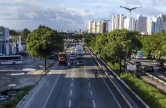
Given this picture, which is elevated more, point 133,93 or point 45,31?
point 45,31

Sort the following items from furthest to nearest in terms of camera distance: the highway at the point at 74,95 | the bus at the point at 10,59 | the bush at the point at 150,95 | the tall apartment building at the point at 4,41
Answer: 1. the tall apartment building at the point at 4,41
2. the bus at the point at 10,59
3. the highway at the point at 74,95
4. the bush at the point at 150,95

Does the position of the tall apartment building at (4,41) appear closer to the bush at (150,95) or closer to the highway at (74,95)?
the highway at (74,95)

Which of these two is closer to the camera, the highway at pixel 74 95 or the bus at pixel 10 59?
the highway at pixel 74 95

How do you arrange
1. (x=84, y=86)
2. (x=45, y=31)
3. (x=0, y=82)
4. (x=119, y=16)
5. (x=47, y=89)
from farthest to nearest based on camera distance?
(x=119, y=16) → (x=45, y=31) → (x=0, y=82) → (x=84, y=86) → (x=47, y=89)

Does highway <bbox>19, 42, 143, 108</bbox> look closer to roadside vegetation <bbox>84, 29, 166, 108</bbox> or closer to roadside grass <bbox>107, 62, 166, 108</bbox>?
roadside grass <bbox>107, 62, 166, 108</bbox>

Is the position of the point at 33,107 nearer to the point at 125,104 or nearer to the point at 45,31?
the point at 125,104

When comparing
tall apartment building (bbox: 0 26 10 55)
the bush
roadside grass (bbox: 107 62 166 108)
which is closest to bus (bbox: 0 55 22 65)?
tall apartment building (bbox: 0 26 10 55)

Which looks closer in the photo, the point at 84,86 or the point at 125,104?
the point at 125,104

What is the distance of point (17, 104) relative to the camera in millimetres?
19844

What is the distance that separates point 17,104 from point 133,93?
38.2 ft

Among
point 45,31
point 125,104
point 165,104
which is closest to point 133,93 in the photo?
point 125,104

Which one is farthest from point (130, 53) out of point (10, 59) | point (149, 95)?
point (10, 59)

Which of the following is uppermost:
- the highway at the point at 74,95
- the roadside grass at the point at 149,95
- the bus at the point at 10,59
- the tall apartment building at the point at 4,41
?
the tall apartment building at the point at 4,41

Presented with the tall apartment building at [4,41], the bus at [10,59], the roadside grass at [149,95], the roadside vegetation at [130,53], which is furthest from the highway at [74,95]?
the tall apartment building at [4,41]
